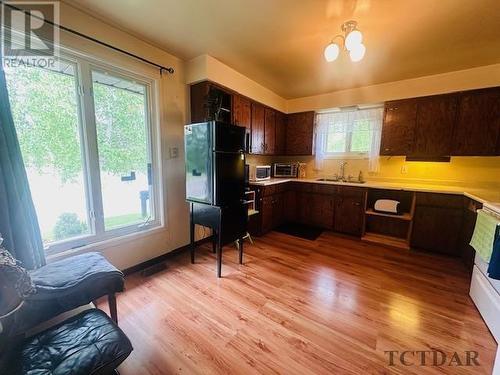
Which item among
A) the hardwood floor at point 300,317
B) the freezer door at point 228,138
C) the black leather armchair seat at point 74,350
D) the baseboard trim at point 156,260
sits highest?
the freezer door at point 228,138

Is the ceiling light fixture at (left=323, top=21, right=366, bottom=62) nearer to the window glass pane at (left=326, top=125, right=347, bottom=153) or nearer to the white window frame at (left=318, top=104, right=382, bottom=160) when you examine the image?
the white window frame at (left=318, top=104, right=382, bottom=160)

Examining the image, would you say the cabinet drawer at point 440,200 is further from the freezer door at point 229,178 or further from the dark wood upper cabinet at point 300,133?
the freezer door at point 229,178

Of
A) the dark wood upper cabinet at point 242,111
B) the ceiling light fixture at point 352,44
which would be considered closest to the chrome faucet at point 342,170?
the dark wood upper cabinet at point 242,111

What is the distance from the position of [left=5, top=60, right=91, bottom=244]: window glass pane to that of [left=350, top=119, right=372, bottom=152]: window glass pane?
4068mm

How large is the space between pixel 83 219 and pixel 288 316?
2.19 metres

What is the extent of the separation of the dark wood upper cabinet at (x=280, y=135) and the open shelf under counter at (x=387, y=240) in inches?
89.0

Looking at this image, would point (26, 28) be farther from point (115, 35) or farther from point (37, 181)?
point (37, 181)

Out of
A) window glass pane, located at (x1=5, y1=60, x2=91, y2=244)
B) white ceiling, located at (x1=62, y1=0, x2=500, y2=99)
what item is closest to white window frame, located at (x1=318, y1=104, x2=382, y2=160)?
white ceiling, located at (x1=62, y1=0, x2=500, y2=99)

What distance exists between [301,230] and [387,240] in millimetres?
1371

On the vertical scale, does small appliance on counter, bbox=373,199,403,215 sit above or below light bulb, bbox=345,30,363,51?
below

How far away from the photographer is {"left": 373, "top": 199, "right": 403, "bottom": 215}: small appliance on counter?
3.28m

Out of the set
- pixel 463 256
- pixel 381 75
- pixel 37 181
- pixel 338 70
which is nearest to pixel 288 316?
pixel 37 181

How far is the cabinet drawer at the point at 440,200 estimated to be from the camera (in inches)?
110

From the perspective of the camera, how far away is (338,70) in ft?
9.67
